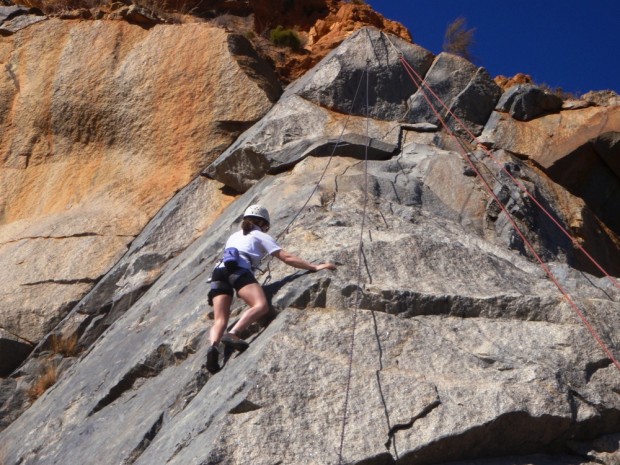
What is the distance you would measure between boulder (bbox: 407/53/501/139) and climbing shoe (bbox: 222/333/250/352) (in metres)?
5.83

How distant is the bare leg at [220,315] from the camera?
8.68 meters

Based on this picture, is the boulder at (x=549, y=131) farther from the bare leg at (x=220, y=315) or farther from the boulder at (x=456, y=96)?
the bare leg at (x=220, y=315)

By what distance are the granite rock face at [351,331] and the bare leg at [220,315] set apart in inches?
10.7

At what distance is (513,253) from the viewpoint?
10.7 m

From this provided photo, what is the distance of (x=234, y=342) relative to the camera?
854 cm

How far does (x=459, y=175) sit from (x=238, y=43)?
16.2 ft

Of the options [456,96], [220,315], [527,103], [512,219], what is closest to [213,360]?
[220,315]

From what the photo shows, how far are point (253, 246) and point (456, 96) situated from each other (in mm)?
5825

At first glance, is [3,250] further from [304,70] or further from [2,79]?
[304,70]

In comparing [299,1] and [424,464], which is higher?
[299,1]

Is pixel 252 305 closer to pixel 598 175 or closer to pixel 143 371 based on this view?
pixel 143 371

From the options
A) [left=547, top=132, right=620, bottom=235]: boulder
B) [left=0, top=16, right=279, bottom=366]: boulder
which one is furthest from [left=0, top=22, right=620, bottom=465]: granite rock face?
[left=0, top=16, right=279, bottom=366]: boulder

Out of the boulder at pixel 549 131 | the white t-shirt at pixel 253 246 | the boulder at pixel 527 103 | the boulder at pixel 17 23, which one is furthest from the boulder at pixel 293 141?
the boulder at pixel 17 23

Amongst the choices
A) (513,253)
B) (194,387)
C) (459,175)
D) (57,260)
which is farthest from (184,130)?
(194,387)
